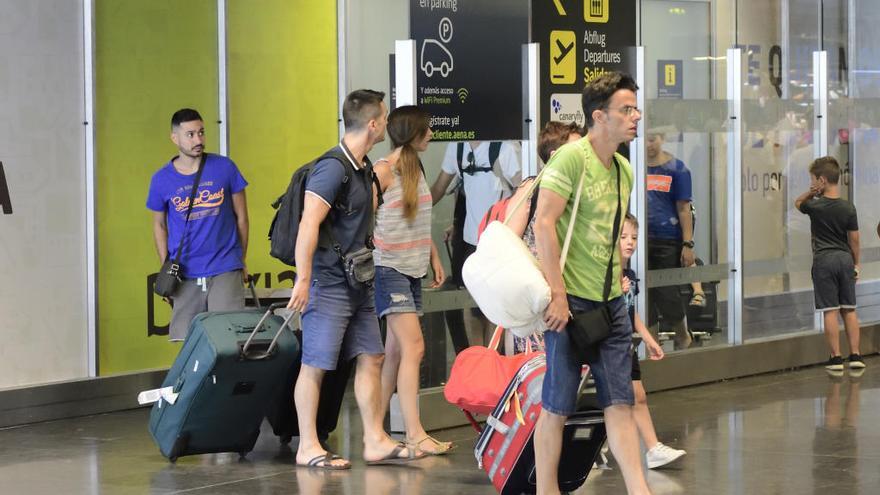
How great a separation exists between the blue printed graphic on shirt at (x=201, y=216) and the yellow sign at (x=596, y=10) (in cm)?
269

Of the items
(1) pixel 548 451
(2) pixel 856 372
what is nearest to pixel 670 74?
(2) pixel 856 372

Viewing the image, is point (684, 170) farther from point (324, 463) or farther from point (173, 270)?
point (324, 463)

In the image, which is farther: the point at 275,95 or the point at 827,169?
the point at 827,169

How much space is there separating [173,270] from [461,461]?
6.82ft

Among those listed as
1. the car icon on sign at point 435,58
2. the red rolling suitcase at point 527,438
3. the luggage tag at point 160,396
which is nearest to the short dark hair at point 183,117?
the car icon on sign at point 435,58

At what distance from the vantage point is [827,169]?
11.7m

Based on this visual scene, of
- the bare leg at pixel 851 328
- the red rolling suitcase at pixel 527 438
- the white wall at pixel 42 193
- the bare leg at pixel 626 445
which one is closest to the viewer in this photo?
the bare leg at pixel 626 445

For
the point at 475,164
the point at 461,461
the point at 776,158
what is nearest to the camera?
the point at 461,461

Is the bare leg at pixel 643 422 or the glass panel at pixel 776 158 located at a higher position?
the glass panel at pixel 776 158

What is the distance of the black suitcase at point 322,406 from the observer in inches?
320

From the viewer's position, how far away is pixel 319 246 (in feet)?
24.9

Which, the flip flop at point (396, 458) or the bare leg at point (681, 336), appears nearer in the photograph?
the flip flop at point (396, 458)

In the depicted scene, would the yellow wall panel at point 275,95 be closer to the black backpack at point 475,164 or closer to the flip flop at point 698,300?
the black backpack at point 475,164

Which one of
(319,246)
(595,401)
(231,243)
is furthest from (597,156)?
(231,243)
